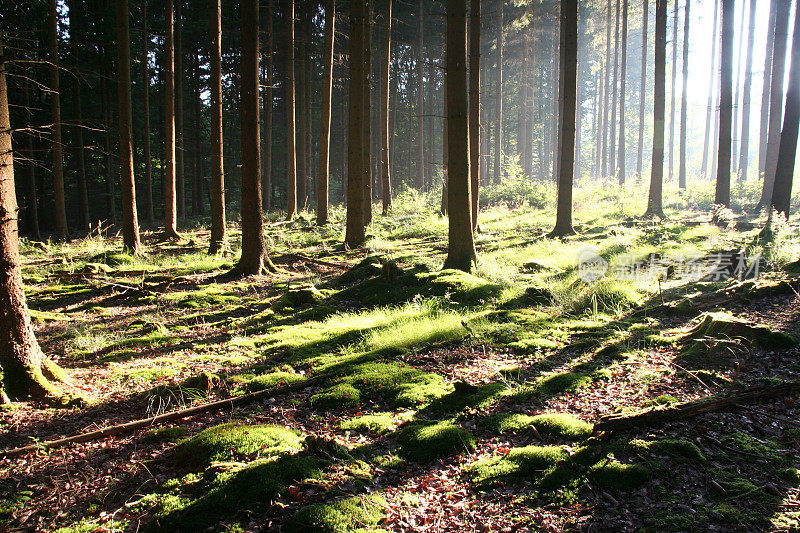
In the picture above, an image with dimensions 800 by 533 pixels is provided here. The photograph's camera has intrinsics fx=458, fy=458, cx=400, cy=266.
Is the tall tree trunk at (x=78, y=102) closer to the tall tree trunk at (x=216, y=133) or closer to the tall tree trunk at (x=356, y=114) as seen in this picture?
the tall tree trunk at (x=216, y=133)

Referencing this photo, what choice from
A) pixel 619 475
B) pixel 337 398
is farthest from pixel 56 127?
pixel 619 475

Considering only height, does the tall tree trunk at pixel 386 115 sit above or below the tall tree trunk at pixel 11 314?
above

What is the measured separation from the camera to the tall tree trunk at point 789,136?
12.5 meters

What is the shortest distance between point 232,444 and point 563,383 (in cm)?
344

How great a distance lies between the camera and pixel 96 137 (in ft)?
75.6

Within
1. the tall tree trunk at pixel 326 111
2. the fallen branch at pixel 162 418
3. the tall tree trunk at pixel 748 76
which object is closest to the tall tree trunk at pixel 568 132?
the tall tree trunk at pixel 326 111

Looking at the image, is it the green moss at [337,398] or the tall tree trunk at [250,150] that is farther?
the tall tree trunk at [250,150]

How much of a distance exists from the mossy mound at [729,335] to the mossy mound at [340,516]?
4255 mm

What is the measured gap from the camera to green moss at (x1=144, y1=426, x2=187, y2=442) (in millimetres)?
4172

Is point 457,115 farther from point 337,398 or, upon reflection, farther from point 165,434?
point 165,434

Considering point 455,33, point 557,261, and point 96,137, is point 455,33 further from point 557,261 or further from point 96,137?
point 96,137

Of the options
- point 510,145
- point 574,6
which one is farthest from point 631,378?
point 510,145

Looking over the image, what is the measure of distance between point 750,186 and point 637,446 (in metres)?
30.7

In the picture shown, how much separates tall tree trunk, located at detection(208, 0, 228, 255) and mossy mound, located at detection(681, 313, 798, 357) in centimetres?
1231
